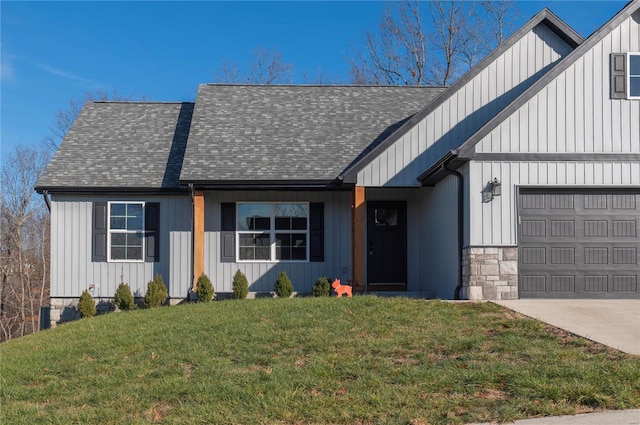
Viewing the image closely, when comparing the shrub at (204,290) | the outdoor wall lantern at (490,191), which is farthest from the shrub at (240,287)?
the outdoor wall lantern at (490,191)

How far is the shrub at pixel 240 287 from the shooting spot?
1438cm

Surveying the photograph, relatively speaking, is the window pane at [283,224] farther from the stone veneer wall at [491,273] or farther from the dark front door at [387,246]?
the stone veneer wall at [491,273]

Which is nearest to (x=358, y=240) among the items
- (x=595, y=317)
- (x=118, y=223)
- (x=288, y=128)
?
(x=288, y=128)

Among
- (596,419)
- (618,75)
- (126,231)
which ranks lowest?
(596,419)

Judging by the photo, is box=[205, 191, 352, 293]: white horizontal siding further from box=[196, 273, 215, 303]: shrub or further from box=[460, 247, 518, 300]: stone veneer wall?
box=[460, 247, 518, 300]: stone veneer wall

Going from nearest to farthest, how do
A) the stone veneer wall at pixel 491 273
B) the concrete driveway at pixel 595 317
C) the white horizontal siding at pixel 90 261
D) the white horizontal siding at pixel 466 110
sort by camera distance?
the concrete driveway at pixel 595 317 < the stone veneer wall at pixel 491 273 < the white horizontal siding at pixel 466 110 < the white horizontal siding at pixel 90 261

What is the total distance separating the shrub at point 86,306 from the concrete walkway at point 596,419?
1096 centimetres

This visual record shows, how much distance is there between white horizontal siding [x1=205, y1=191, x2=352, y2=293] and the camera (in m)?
15.3

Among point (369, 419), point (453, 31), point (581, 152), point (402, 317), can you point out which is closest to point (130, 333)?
point (402, 317)

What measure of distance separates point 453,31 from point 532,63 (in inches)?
632

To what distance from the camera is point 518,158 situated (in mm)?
12188

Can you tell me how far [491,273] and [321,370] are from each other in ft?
19.0

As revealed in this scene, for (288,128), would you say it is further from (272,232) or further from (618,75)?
(618,75)

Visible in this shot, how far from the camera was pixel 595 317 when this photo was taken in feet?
32.6
